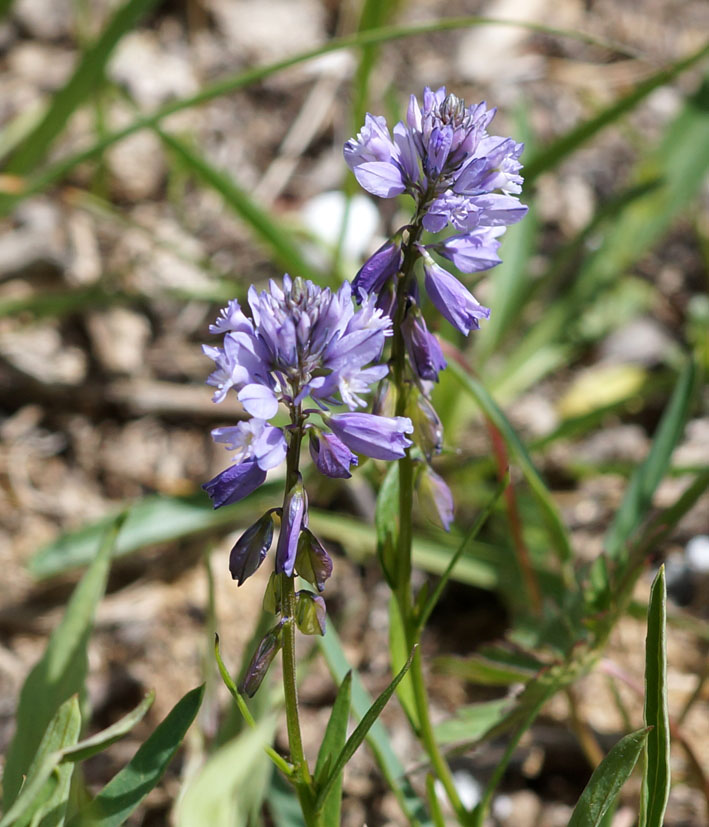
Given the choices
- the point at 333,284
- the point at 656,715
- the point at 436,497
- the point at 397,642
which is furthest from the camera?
the point at 333,284

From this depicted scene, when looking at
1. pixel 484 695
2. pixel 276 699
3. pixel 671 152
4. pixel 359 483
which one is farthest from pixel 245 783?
pixel 671 152

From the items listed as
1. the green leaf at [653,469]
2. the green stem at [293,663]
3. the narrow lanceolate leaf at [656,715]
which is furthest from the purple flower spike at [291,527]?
the green leaf at [653,469]

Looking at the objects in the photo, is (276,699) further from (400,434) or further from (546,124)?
(546,124)

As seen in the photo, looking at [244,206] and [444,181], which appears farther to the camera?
A: [244,206]

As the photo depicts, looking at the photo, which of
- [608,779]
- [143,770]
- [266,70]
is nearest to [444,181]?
[608,779]

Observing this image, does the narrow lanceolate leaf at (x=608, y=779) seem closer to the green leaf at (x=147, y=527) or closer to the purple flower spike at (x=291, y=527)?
the purple flower spike at (x=291, y=527)

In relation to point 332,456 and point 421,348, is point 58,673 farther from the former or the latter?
point 421,348
